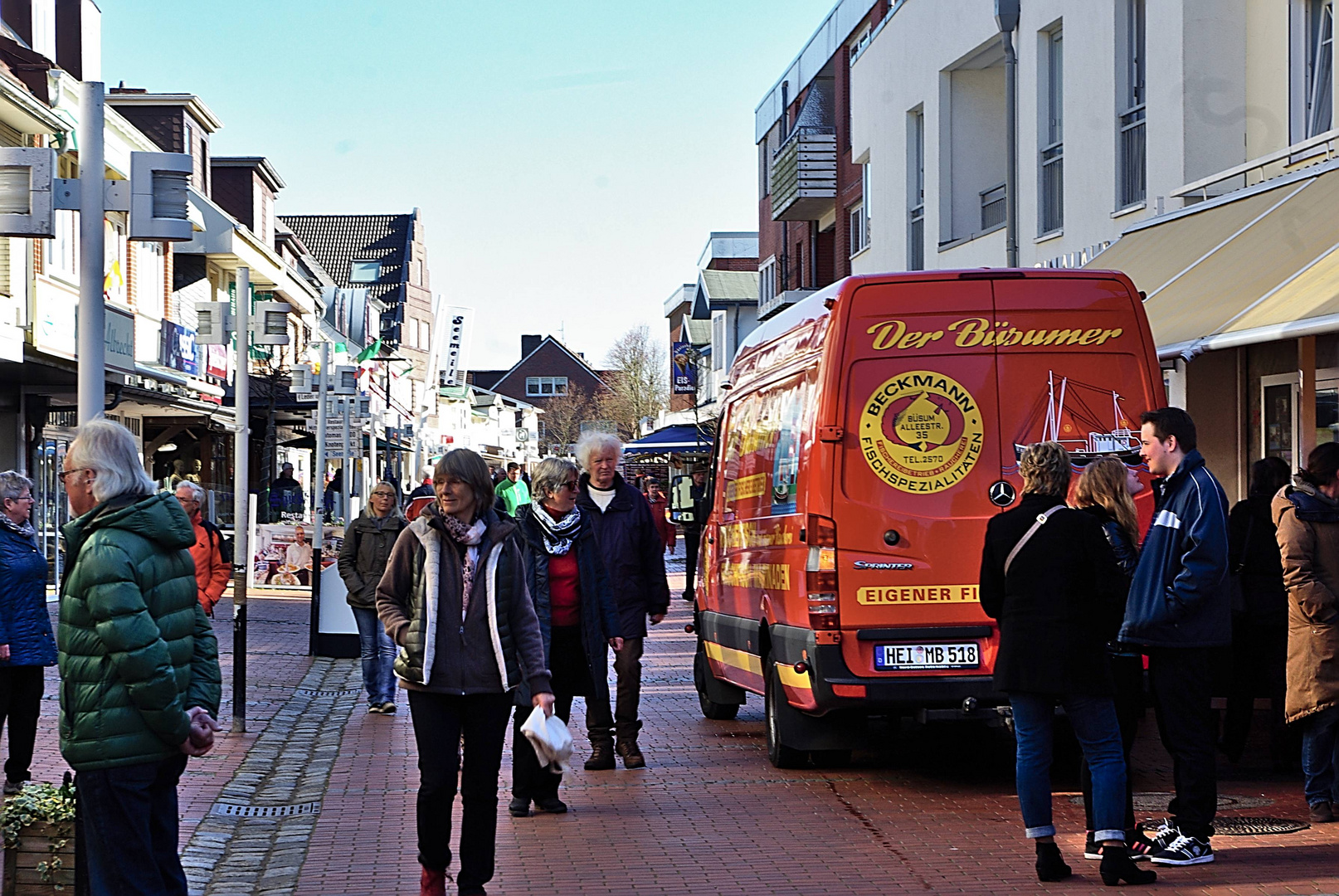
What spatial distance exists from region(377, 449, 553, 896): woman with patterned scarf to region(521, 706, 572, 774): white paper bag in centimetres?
9

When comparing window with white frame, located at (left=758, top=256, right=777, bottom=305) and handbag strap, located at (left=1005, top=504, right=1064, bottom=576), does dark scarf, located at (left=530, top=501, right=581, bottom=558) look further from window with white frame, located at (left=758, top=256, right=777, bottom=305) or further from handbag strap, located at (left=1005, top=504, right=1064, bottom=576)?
window with white frame, located at (left=758, top=256, right=777, bottom=305)

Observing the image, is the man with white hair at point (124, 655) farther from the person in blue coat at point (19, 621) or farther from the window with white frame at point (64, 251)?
the window with white frame at point (64, 251)

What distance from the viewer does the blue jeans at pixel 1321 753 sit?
25.6ft

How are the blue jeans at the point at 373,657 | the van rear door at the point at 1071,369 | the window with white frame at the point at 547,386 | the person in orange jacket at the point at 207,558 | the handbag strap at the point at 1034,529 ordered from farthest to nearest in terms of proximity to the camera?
the window with white frame at the point at 547,386 → the blue jeans at the point at 373,657 → the person in orange jacket at the point at 207,558 → the van rear door at the point at 1071,369 → the handbag strap at the point at 1034,529

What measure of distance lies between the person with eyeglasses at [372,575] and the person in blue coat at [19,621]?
14.6 ft

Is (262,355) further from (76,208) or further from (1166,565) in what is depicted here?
(1166,565)

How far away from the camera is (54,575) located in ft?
75.4

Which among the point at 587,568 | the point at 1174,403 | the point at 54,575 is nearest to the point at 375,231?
Answer: the point at 54,575

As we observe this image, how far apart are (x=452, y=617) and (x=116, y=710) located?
1450 mm

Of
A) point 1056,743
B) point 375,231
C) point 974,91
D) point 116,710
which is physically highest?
point 375,231

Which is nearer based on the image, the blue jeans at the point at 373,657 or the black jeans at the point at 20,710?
the black jeans at the point at 20,710

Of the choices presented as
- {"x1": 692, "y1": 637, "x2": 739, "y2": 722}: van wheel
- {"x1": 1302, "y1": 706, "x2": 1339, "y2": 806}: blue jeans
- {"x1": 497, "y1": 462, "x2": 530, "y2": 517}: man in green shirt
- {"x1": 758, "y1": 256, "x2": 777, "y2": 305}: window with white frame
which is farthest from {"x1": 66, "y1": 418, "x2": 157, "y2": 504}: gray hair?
{"x1": 758, "y1": 256, "x2": 777, "y2": 305}: window with white frame

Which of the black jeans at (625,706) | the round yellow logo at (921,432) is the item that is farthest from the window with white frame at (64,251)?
the round yellow logo at (921,432)

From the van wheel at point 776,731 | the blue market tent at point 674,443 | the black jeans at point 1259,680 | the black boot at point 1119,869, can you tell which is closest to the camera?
the black boot at point 1119,869
